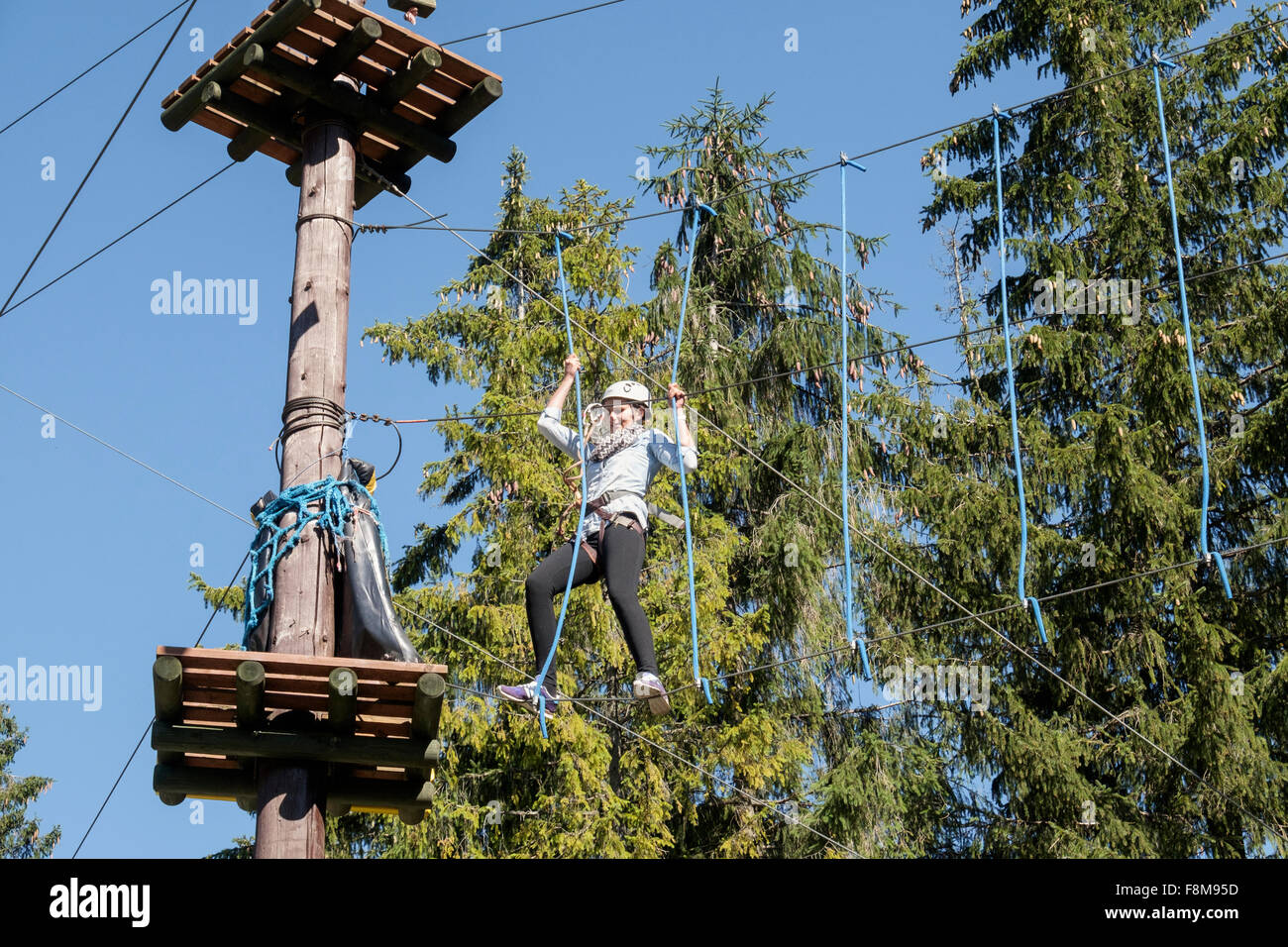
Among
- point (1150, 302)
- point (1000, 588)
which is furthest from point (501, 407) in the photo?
point (1150, 302)

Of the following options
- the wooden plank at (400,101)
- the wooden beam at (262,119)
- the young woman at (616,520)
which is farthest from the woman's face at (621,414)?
the wooden beam at (262,119)

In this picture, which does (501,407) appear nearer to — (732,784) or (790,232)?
(732,784)

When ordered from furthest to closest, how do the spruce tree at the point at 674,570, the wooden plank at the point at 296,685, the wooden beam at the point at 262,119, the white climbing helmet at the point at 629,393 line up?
the spruce tree at the point at 674,570 → the white climbing helmet at the point at 629,393 → the wooden beam at the point at 262,119 → the wooden plank at the point at 296,685

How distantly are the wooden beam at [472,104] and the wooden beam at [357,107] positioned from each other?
0.09 metres

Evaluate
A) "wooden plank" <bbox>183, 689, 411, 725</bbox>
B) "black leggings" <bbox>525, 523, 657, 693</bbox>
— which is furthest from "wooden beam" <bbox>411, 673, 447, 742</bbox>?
"black leggings" <bbox>525, 523, 657, 693</bbox>

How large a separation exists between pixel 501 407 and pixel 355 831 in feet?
11.7

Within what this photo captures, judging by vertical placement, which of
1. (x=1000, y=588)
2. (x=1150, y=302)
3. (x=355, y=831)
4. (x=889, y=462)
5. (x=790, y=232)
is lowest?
(x=355, y=831)

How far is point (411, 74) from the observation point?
692 cm

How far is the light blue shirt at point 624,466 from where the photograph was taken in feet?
23.1

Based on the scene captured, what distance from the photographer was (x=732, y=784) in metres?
12.5

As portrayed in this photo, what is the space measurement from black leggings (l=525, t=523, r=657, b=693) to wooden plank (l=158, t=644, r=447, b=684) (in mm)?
1073

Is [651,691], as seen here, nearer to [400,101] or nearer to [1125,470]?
[400,101]

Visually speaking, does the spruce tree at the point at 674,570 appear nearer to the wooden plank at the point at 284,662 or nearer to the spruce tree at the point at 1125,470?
the spruce tree at the point at 1125,470

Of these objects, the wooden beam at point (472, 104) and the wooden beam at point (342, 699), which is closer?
the wooden beam at point (342, 699)
